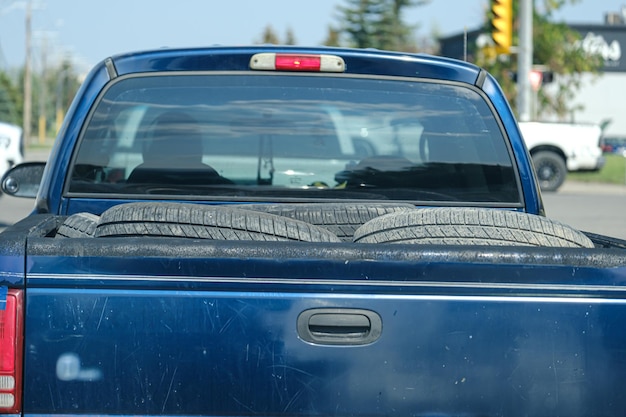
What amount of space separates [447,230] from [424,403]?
0.53 m

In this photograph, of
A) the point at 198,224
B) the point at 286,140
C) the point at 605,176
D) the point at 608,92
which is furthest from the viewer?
the point at 608,92

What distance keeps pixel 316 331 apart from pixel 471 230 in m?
0.58

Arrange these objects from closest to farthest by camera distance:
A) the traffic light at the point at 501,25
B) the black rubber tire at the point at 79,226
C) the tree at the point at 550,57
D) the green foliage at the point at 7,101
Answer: the black rubber tire at the point at 79,226 < the traffic light at the point at 501,25 < the tree at the point at 550,57 < the green foliage at the point at 7,101

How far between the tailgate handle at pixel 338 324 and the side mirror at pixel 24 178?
2593mm

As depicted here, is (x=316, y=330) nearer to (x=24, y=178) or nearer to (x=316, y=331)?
(x=316, y=331)

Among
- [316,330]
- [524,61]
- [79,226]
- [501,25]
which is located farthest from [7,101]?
[316,330]

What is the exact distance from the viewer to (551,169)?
22.2 m

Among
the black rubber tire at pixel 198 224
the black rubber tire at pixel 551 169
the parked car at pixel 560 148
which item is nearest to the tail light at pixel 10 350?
the black rubber tire at pixel 198 224

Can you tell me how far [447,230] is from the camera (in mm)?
2775

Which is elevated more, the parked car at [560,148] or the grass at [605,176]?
the parked car at [560,148]

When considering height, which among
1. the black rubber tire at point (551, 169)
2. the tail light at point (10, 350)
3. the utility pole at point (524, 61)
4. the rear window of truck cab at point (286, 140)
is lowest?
the black rubber tire at point (551, 169)

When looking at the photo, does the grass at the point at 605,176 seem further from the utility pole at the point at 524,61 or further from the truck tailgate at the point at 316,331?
the truck tailgate at the point at 316,331

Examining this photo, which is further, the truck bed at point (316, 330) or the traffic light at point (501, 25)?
the traffic light at point (501, 25)

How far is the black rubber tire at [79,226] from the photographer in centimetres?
301
